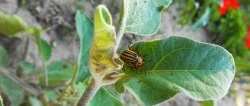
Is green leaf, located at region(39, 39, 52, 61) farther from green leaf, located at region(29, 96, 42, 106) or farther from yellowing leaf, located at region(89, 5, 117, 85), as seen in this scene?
yellowing leaf, located at region(89, 5, 117, 85)

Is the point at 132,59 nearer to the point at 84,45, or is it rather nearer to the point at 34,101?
the point at 84,45

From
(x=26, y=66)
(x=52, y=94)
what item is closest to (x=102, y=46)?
(x=52, y=94)

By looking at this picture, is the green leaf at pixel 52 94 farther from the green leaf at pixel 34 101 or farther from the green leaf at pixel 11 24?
the green leaf at pixel 11 24

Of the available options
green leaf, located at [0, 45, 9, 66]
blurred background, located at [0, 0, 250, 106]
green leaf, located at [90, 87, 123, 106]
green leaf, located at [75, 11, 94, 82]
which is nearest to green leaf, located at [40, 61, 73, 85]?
blurred background, located at [0, 0, 250, 106]

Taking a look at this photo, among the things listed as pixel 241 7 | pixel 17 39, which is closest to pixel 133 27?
pixel 17 39

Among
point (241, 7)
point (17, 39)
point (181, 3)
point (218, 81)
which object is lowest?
point (241, 7)

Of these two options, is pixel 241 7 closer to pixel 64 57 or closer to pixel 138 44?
pixel 64 57
